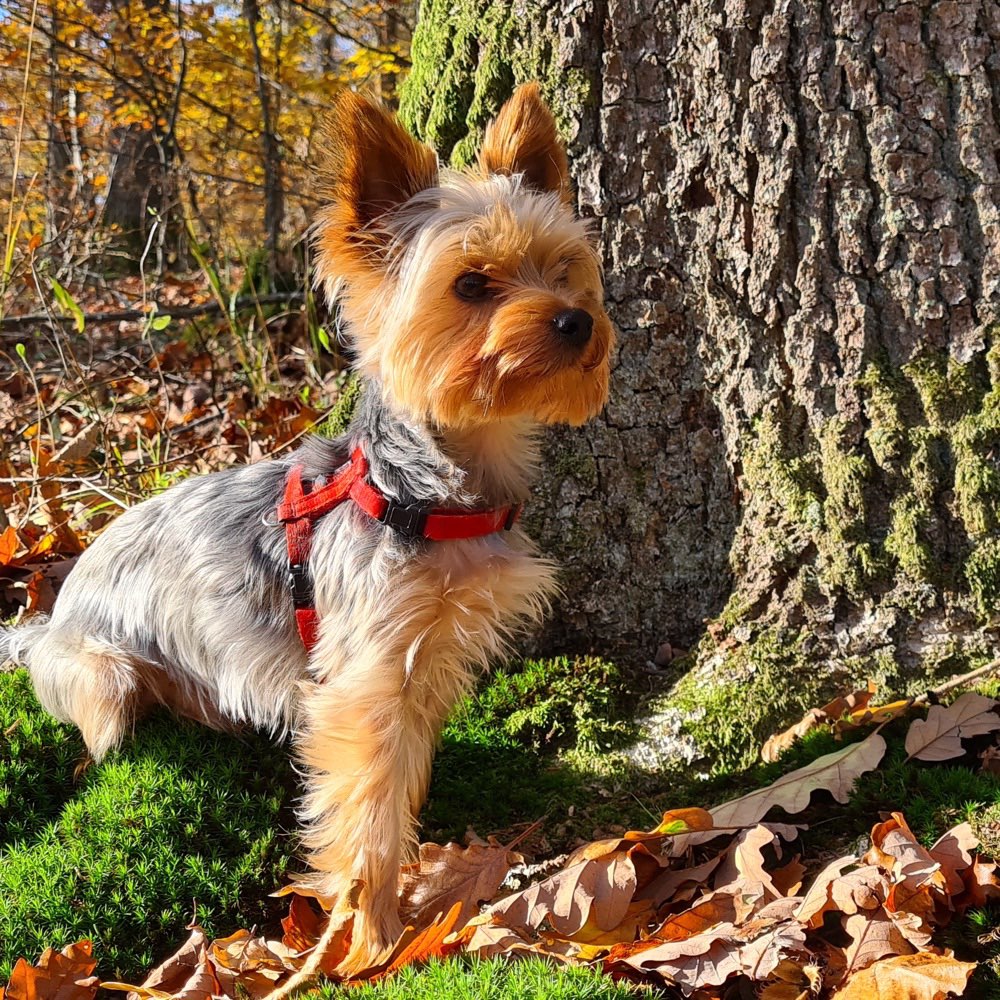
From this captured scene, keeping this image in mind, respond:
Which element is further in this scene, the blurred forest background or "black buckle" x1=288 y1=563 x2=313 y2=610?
the blurred forest background

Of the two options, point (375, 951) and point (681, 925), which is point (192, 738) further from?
point (681, 925)

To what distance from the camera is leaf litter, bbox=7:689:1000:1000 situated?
269cm

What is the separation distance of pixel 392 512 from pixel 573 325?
0.92 metres

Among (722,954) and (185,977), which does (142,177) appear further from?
(722,954)

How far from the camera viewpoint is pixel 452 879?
11.9 ft

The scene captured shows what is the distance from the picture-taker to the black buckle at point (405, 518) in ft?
11.3

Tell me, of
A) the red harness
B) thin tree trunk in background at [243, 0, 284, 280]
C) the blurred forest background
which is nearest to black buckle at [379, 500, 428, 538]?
the red harness

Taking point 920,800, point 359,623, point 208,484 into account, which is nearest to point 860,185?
point 920,800

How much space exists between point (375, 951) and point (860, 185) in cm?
318

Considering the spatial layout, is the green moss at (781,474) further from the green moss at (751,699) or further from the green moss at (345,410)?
the green moss at (345,410)

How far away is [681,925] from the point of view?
116 inches

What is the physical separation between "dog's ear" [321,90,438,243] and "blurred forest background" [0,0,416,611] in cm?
12

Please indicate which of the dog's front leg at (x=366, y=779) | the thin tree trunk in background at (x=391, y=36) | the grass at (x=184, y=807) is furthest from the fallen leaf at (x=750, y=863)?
the thin tree trunk in background at (x=391, y=36)

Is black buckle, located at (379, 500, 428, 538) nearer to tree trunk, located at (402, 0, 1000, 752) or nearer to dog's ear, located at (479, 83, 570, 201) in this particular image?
tree trunk, located at (402, 0, 1000, 752)
